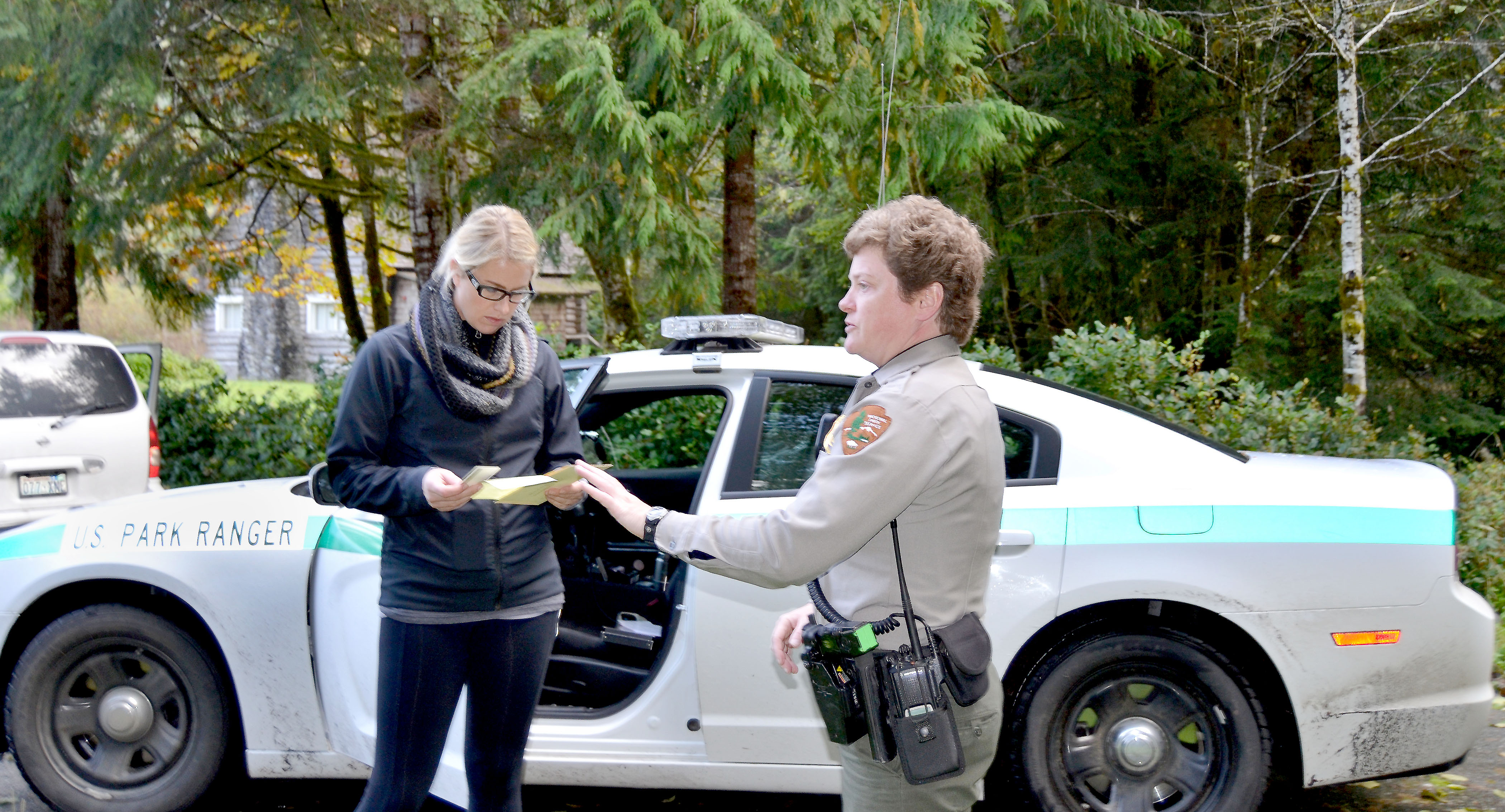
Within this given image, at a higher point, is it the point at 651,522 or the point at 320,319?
the point at 320,319

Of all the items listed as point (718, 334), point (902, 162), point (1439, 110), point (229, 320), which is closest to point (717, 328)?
point (718, 334)

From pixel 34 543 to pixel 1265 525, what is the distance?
144 inches

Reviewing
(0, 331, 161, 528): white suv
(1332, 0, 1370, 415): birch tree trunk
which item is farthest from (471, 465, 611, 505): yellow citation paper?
(1332, 0, 1370, 415): birch tree trunk

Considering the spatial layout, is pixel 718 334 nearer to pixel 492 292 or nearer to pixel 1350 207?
pixel 492 292

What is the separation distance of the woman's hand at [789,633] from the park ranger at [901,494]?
0.16 metres

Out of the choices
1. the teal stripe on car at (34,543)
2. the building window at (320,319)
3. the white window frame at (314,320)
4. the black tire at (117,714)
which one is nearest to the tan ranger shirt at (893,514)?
the black tire at (117,714)

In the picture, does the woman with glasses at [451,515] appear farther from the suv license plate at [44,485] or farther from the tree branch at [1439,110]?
the tree branch at [1439,110]

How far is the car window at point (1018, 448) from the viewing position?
3438mm

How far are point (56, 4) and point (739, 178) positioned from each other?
4.31 m

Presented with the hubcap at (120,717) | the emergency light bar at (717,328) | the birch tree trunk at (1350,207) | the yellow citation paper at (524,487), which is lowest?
the hubcap at (120,717)

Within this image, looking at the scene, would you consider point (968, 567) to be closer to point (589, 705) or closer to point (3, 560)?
point (589, 705)

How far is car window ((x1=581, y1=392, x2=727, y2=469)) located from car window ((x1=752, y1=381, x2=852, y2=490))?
199 cm

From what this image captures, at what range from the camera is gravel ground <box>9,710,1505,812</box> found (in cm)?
395

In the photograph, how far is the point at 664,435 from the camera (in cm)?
575
